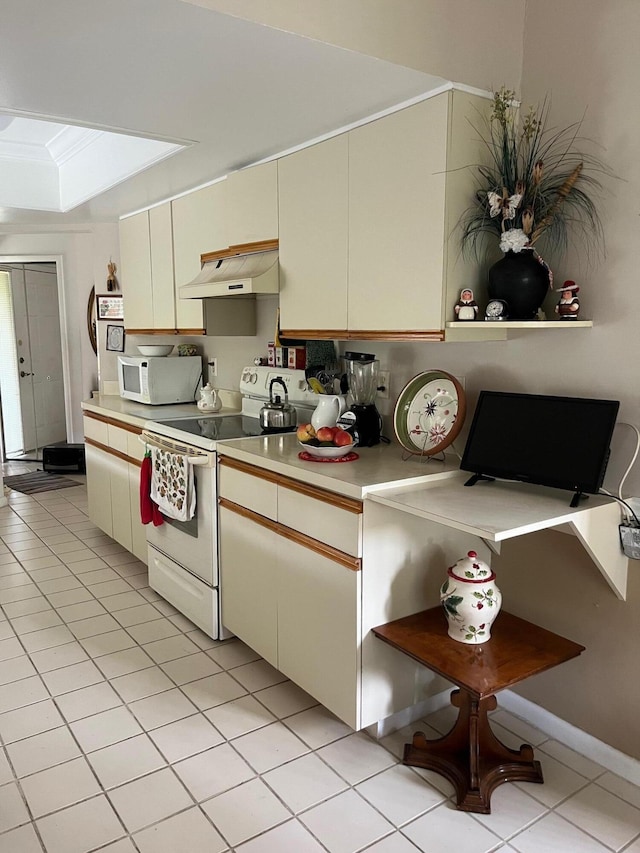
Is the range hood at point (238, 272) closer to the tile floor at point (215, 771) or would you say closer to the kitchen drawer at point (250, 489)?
the kitchen drawer at point (250, 489)

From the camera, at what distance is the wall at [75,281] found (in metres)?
5.81

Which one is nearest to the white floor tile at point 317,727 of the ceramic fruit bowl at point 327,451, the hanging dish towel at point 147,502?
the ceramic fruit bowl at point 327,451

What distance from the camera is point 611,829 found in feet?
6.13

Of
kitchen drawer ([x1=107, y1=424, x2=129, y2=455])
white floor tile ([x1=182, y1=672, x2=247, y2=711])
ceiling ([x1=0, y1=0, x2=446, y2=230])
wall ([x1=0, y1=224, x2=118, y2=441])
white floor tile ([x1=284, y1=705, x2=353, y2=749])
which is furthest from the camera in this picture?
wall ([x1=0, y1=224, x2=118, y2=441])

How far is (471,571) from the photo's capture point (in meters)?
2.09

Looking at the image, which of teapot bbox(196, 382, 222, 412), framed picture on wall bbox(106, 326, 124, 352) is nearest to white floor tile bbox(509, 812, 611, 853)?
teapot bbox(196, 382, 222, 412)

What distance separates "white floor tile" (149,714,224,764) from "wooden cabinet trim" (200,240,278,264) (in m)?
1.98

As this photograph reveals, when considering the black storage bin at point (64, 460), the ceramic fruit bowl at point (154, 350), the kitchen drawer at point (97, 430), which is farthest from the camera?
the black storage bin at point (64, 460)

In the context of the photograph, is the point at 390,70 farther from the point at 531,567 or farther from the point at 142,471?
the point at 142,471

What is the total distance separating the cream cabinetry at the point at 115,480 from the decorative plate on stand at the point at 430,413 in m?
1.68

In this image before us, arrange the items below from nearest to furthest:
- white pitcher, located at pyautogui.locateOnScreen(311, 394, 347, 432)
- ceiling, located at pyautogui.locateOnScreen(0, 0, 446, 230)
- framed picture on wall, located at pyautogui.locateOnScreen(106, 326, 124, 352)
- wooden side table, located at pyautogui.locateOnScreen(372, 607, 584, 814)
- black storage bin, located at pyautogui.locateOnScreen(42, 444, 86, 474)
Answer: ceiling, located at pyautogui.locateOnScreen(0, 0, 446, 230)
wooden side table, located at pyautogui.locateOnScreen(372, 607, 584, 814)
white pitcher, located at pyautogui.locateOnScreen(311, 394, 347, 432)
framed picture on wall, located at pyautogui.locateOnScreen(106, 326, 124, 352)
black storage bin, located at pyautogui.locateOnScreen(42, 444, 86, 474)

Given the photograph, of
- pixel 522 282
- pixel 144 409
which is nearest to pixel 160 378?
pixel 144 409

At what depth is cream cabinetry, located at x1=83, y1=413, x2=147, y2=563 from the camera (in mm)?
3641

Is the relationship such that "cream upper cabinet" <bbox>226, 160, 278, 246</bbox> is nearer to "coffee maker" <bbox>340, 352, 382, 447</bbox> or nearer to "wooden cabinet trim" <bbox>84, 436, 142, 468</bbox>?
"coffee maker" <bbox>340, 352, 382, 447</bbox>
